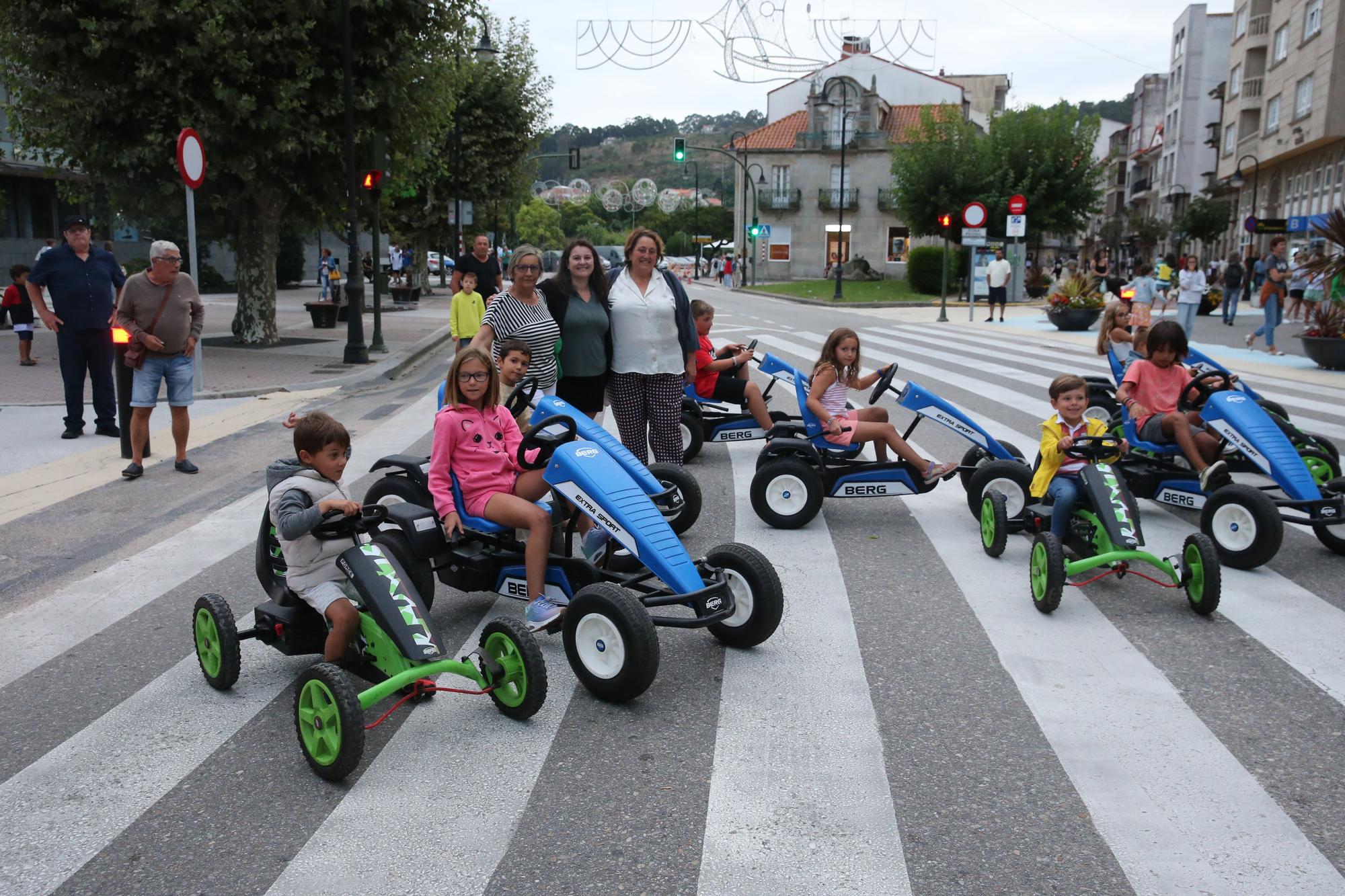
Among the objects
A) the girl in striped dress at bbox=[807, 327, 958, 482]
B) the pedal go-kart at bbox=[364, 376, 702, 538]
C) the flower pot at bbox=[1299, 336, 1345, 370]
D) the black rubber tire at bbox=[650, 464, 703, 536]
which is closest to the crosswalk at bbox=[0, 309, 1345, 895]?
the pedal go-kart at bbox=[364, 376, 702, 538]

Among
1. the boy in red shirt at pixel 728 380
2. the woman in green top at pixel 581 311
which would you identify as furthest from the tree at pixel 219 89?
the woman in green top at pixel 581 311

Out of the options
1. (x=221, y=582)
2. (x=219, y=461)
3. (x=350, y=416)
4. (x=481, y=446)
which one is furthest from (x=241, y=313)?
(x=481, y=446)

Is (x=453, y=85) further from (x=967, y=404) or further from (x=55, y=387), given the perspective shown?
(x=967, y=404)

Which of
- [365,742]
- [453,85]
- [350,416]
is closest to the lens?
[365,742]

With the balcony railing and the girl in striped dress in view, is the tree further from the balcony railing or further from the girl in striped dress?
the balcony railing

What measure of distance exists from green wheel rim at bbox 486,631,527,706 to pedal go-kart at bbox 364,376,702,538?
3.41 feet

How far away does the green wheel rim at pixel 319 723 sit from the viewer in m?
3.57

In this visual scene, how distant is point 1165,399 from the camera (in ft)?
23.6

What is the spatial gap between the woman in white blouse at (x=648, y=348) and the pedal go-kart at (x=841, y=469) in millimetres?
640

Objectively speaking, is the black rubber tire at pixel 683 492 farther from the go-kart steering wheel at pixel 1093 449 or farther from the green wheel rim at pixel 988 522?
the go-kart steering wheel at pixel 1093 449

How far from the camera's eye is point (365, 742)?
392 cm

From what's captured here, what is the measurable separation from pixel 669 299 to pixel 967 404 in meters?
6.66

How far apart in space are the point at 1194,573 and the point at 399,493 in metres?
3.89

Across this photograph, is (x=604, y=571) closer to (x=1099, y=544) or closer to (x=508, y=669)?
(x=508, y=669)
